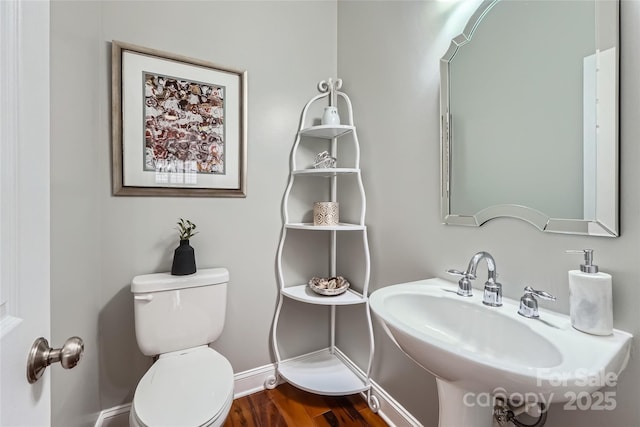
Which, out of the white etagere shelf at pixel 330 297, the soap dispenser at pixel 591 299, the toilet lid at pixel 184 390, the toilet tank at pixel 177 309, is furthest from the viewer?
the white etagere shelf at pixel 330 297

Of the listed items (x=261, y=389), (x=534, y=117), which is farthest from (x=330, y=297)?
(x=534, y=117)

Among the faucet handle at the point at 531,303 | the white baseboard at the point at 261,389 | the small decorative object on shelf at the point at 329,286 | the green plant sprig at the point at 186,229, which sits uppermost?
the green plant sprig at the point at 186,229

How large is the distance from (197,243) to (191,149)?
50cm

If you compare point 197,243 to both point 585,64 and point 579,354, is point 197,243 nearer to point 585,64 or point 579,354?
point 579,354

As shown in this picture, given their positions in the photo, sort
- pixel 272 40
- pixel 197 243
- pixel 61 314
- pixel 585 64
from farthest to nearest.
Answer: pixel 272 40, pixel 197 243, pixel 61 314, pixel 585 64

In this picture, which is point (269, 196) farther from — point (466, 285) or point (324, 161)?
point (466, 285)

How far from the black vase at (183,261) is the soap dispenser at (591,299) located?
4.69 ft

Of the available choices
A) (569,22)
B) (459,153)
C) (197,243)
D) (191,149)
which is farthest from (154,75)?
(569,22)

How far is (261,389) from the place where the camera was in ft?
5.36

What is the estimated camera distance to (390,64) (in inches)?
55.3

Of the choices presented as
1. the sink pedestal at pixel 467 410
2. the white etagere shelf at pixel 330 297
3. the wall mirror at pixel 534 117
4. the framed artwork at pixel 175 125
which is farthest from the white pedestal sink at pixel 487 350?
the framed artwork at pixel 175 125
